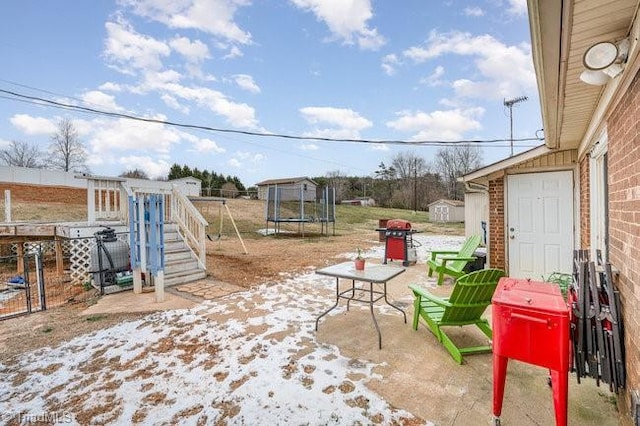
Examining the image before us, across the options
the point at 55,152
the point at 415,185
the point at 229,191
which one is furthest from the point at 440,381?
the point at 55,152

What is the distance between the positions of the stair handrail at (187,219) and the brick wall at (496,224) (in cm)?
596

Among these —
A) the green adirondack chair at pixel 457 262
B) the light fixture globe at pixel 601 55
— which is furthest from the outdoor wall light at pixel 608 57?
the green adirondack chair at pixel 457 262

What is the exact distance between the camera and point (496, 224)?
598 centimetres

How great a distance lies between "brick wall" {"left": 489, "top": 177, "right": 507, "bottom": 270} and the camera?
594 cm

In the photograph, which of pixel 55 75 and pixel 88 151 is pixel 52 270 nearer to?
pixel 55 75

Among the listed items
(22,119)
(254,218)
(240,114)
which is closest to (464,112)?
(240,114)

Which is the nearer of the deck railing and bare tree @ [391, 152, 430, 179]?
the deck railing

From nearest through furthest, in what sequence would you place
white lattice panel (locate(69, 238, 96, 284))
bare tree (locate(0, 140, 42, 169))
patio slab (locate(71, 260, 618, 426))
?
patio slab (locate(71, 260, 618, 426))
white lattice panel (locate(69, 238, 96, 284))
bare tree (locate(0, 140, 42, 169))

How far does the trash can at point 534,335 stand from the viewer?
180 cm

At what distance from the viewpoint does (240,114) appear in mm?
15703

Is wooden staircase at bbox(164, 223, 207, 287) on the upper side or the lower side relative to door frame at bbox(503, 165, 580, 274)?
lower

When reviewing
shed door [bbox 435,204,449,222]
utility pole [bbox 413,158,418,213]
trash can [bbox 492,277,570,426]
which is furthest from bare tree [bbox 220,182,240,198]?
trash can [bbox 492,277,570,426]

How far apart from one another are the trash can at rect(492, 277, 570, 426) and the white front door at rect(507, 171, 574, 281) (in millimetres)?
4067

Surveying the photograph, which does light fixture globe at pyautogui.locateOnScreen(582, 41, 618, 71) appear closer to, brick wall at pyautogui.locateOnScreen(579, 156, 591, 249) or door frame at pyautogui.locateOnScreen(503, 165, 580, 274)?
brick wall at pyautogui.locateOnScreen(579, 156, 591, 249)
